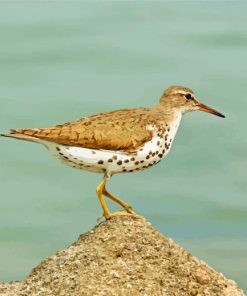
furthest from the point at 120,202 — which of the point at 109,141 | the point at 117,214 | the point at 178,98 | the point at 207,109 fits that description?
the point at 207,109

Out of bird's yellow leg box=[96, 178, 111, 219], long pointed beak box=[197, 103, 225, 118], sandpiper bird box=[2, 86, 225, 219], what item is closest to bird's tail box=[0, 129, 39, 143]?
sandpiper bird box=[2, 86, 225, 219]

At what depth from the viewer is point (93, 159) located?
11820 mm

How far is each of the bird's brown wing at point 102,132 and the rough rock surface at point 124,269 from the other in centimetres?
92

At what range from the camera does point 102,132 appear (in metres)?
11.9

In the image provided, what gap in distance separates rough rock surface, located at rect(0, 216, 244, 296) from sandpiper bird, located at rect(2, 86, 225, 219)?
0.39m

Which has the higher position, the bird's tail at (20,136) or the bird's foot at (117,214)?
the bird's tail at (20,136)

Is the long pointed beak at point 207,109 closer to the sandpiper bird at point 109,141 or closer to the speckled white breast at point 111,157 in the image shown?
the sandpiper bird at point 109,141

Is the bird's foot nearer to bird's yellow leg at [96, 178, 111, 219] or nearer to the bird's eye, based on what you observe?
bird's yellow leg at [96, 178, 111, 219]

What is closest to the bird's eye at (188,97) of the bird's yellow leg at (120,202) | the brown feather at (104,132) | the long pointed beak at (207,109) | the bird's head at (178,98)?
the bird's head at (178,98)

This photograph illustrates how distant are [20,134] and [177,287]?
7.86 ft

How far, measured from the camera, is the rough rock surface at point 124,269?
448 inches

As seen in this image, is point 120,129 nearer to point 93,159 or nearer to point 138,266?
point 93,159

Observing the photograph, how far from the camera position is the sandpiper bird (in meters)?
11.8

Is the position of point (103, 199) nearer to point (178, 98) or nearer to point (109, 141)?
point (109, 141)
